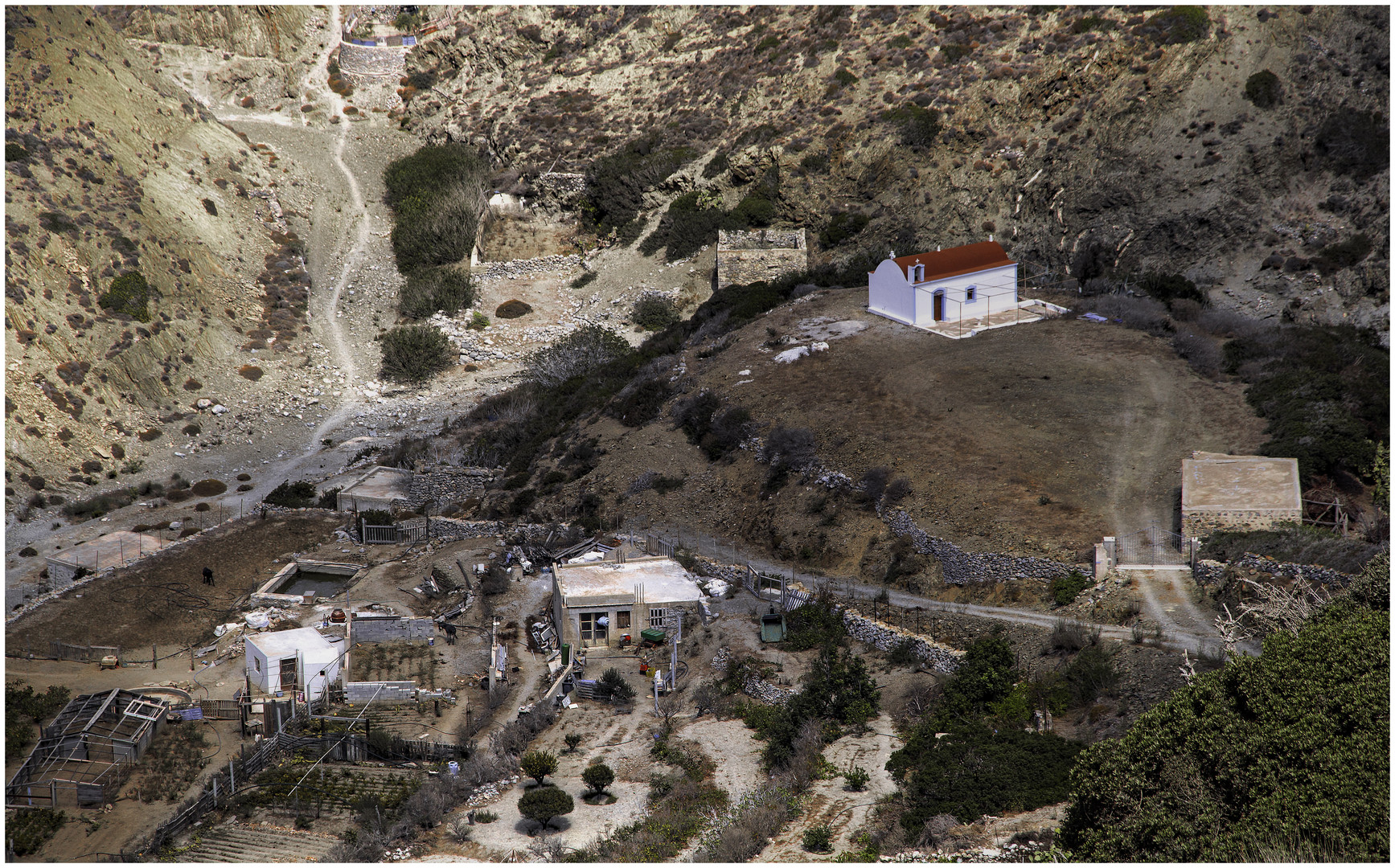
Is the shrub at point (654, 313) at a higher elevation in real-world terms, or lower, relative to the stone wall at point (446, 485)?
higher

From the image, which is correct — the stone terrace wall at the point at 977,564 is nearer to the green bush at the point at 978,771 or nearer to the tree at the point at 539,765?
the green bush at the point at 978,771

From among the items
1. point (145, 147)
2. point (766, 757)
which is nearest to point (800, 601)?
point (766, 757)

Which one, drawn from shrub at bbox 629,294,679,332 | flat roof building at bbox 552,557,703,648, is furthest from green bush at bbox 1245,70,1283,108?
flat roof building at bbox 552,557,703,648

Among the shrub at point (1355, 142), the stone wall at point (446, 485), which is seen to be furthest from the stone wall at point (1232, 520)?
the shrub at point (1355, 142)

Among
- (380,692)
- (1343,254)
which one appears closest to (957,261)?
(1343,254)

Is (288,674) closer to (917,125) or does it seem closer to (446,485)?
(446,485)

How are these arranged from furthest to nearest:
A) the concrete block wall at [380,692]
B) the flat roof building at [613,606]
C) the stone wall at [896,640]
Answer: the flat roof building at [613,606]
the concrete block wall at [380,692]
the stone wall at [896,640]

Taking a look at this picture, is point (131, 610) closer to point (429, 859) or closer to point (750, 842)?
point (429, 859)
